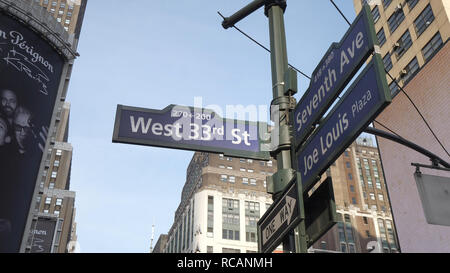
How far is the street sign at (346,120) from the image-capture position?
434cm

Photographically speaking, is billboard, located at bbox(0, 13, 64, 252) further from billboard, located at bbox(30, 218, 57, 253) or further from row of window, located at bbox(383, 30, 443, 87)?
row of window, located at bbox(383, 30, 443, 87)

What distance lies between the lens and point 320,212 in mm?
5242

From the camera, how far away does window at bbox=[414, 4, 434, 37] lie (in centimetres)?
4506

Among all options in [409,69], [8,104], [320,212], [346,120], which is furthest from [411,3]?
[346,120]

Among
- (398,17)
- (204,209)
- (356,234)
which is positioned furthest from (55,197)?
(398,17)

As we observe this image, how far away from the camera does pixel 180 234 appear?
11450 centimetres

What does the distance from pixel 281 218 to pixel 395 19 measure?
2012 inches

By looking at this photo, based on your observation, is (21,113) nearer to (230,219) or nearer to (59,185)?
(230,219)

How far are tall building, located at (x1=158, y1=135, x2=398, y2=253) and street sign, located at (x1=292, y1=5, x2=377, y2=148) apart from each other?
87207 mm

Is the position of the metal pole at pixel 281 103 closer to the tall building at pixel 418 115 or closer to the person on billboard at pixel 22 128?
the tall building at pixel 418 115

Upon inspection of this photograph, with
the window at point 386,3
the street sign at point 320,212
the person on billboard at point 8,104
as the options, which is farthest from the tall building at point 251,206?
the street sign at point 320,212

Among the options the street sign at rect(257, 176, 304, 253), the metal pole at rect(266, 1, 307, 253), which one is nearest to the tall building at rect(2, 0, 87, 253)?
the metal pole at rect(266, 1, 307, 253)

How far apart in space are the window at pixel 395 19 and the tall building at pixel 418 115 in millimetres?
660
